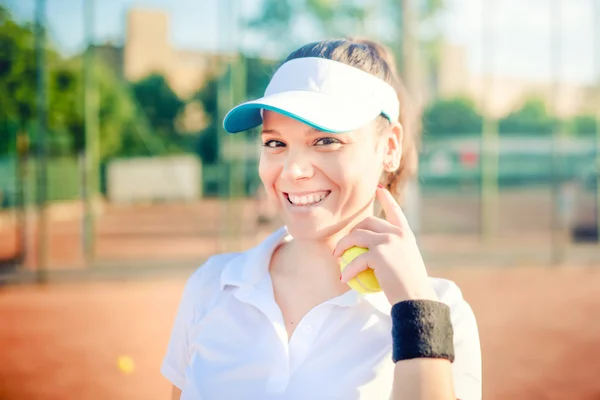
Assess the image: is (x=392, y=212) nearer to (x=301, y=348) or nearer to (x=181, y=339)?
(x=301, y=348)

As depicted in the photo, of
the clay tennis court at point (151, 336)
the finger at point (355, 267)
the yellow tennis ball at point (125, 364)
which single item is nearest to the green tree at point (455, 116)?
the clay tennis court at point (151, 336)

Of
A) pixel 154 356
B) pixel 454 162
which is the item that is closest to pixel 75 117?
pixel 454 162

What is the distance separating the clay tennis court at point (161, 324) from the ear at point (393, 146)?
3.31 m

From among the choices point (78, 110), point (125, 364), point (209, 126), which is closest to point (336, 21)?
point (209, 126)

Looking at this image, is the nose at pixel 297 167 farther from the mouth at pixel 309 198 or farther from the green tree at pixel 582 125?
the green tree at pixel 582 125

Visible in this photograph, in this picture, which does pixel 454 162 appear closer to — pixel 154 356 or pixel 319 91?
pixel 154 356

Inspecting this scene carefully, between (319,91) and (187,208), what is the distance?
62.9 feet

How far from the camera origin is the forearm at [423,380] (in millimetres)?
1329

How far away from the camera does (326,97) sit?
158 centimetres

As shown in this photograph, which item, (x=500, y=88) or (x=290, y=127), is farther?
(x=500, y=88)

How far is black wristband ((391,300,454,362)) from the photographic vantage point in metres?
1.36

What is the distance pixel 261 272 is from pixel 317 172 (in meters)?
0.35

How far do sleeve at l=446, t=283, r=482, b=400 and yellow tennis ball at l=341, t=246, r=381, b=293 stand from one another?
0.73ft

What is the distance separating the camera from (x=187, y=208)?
20.4 meters
